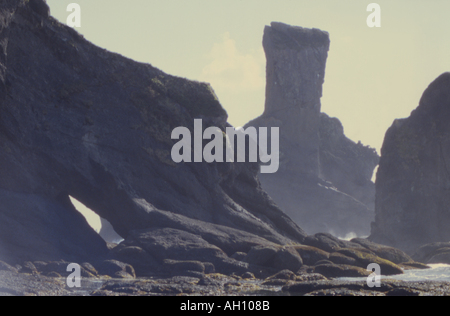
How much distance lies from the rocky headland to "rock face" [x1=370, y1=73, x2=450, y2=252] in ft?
66.3

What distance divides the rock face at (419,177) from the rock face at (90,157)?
23759 mm

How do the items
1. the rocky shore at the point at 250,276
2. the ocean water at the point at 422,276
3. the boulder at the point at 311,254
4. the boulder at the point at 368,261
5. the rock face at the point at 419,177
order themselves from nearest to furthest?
the rocky shore at the point at 250,276
the ocean water at the point at 422,276
the boulder at the point at 368,261
the boulder at the point at 311,254
the rock face at the point at 419,177

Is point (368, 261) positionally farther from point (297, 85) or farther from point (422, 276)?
point (297, 85)

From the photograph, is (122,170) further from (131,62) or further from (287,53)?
(287,53)

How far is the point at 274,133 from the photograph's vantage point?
118938 mm

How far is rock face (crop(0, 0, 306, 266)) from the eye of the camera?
119 ft

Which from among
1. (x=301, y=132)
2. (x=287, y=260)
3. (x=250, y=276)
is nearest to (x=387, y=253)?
(x=287, y=260)

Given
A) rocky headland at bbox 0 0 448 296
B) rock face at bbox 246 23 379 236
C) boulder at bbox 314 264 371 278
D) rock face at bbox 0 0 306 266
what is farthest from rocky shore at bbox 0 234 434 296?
rock face at bbox 246 23 379 236

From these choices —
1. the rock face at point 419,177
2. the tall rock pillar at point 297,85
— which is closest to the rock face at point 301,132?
the tall rock pillar at point 297,85

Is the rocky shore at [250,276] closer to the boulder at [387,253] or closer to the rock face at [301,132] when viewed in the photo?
the boulder at [387,253]

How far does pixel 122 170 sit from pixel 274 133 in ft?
268

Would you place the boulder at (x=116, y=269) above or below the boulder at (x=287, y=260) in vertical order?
below

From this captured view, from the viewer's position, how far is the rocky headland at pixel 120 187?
3362 centimetres
